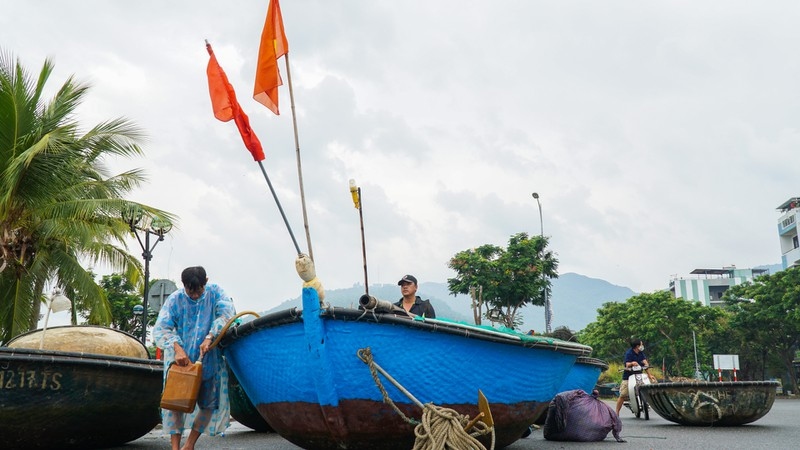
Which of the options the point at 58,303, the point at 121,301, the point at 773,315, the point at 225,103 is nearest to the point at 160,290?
the point at 225,103

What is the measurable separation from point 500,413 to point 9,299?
13.2 meters

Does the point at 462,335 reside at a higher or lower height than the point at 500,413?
higher

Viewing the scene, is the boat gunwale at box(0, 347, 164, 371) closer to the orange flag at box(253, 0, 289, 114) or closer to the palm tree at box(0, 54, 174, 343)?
the orange flag at box(253, 0, 289, 114)

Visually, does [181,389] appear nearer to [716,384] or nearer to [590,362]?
[590,362]

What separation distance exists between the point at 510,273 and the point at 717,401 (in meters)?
23.8

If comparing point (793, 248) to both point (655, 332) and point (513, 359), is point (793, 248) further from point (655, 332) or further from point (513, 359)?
point (513, 359)

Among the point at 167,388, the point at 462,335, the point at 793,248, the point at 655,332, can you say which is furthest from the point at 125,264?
the point at 793,248

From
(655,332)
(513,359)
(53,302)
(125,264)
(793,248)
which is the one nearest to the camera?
(513,359)

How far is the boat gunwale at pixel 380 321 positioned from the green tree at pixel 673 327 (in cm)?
4143

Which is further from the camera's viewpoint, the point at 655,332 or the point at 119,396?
the point at 655,332

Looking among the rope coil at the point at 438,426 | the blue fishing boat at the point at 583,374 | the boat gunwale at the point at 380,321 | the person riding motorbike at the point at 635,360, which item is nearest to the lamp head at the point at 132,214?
the blue fishing boat at the point at 583,374

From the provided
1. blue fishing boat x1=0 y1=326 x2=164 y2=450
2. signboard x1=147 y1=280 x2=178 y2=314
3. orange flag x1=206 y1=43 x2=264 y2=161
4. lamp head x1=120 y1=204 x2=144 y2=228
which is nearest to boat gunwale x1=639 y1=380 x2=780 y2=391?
orange flag x1=206 y1=43 x2=264 y2=161

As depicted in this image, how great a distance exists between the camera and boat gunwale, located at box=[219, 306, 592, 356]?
411 cm

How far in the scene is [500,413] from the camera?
4.80m
